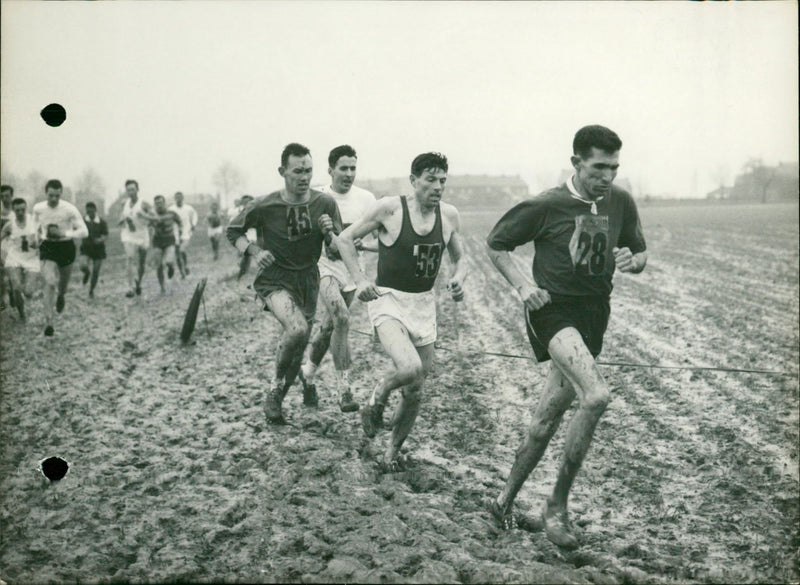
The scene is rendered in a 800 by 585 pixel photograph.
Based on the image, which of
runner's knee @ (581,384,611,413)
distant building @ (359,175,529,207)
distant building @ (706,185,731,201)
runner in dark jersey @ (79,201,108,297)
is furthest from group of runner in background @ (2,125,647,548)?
distant building @ (706,185,731,201)

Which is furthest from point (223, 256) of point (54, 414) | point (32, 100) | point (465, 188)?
point (32, 100)

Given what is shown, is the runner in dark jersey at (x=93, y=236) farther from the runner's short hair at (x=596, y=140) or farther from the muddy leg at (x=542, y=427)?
the runner's short hair at (x=596, y=140)

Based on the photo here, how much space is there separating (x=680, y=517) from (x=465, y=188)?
7.18 metres

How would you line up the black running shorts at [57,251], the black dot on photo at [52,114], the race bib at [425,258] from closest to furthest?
the black dot on photo at [52,114] < the race bib at [425,258] < the black running shorts at [57,251]

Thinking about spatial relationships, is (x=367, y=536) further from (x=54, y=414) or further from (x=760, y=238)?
(x=760, y=238)

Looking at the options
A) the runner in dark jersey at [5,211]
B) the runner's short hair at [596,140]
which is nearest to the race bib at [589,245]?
the runner's short hair at [596,140]

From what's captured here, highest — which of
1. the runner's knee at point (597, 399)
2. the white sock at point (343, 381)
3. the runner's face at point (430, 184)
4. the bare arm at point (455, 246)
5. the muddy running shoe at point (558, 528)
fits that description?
the runner's face at point (430, 184)

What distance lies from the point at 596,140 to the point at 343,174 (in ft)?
10.9

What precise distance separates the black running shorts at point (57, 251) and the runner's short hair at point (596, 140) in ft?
27.1

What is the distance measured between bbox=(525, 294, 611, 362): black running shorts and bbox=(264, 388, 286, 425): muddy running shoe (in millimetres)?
2707

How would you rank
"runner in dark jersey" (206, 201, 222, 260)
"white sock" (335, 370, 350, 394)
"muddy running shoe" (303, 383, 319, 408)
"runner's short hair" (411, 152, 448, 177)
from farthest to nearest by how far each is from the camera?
"runner in dark jersey" (206, 201, 222, 260) < "muddy running shoe" (303, 383, 319, 408) < "white sock" (335, 370, 350, 394) < "runner's short hair" (411, 152, 448, 177)

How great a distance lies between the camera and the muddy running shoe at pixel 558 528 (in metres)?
3.68

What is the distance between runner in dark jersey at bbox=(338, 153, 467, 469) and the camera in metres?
4.64

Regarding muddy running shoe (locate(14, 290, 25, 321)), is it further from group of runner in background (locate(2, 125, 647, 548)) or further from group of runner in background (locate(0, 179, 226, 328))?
group of runner in background (locate(2, 125, 647, 548))
